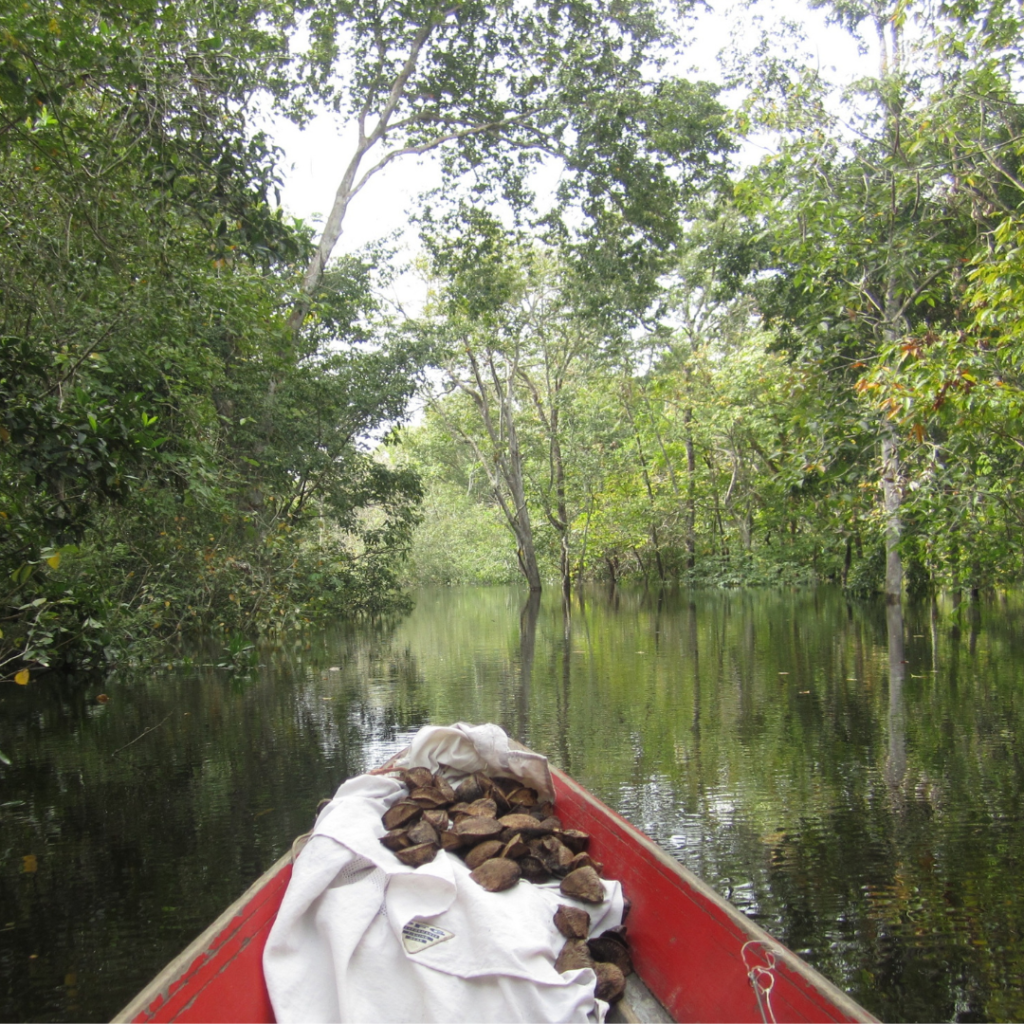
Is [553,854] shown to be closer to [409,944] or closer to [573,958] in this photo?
[573,958]

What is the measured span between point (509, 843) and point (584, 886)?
0.32 metres

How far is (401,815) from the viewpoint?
3.13 metres

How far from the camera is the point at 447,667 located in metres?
11.6

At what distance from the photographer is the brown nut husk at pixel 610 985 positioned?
238cm

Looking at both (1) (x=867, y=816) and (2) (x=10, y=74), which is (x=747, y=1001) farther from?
(2) (x=10, y=74)

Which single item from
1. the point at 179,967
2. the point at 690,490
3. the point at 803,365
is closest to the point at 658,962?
the point at 179,967

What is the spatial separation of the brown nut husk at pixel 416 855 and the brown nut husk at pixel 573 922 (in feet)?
1.52

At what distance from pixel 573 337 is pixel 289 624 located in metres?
16.0

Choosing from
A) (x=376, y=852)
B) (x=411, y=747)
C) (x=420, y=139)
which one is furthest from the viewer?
(x=420, y=139)

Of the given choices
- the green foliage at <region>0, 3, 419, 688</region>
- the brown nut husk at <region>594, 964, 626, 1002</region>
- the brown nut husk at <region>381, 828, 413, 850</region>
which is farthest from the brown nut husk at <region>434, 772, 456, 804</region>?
the green foliage at <region>0, 3, 419, 688</region>

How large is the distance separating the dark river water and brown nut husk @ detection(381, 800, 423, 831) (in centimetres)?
117

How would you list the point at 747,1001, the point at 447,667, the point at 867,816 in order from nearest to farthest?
the point at 747,1001, the point at 867,816, the point at 447,667

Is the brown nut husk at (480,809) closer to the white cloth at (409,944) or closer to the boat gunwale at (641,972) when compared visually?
the white cloth at (409,944)

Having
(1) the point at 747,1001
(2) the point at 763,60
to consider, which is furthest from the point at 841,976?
(2) the point at 763,60
